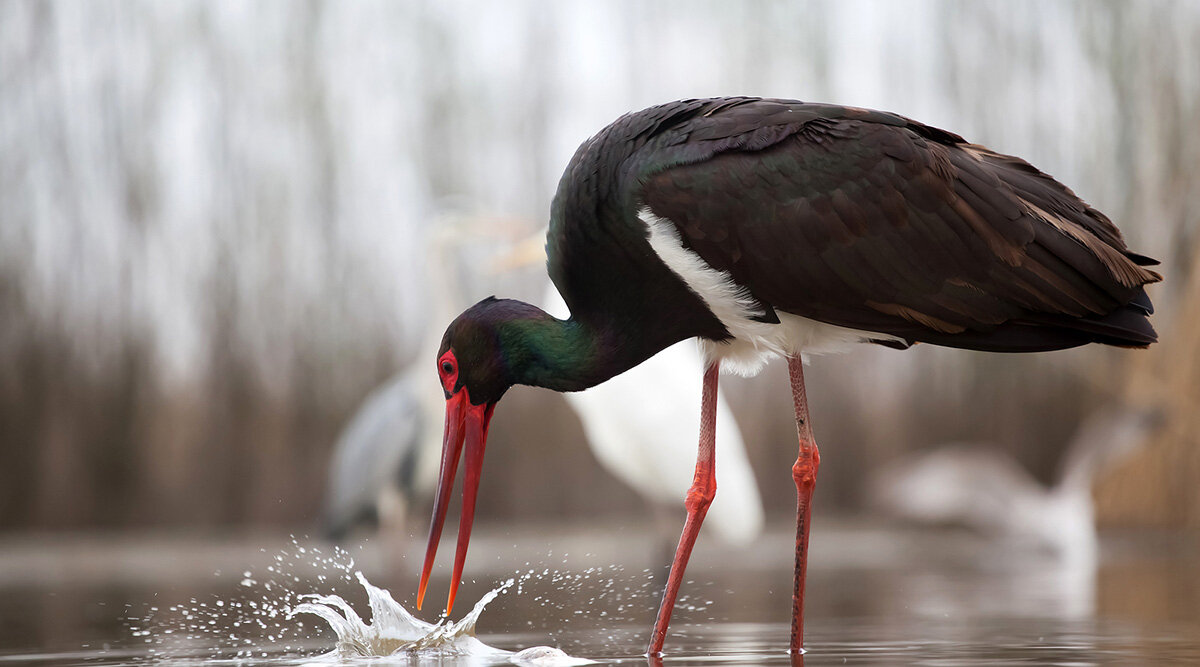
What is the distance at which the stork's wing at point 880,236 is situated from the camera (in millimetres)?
3527

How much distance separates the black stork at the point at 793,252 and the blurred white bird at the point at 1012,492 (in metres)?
4.85

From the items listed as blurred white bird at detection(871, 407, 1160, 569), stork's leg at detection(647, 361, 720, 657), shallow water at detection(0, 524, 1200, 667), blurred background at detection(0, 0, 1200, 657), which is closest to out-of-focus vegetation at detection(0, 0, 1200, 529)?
blurred background at detection(0, 0, 1200, 657)

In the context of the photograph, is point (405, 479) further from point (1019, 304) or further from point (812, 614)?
point (1019, 304)

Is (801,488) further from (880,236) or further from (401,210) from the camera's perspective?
(401,210)

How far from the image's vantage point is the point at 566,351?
12.4ft

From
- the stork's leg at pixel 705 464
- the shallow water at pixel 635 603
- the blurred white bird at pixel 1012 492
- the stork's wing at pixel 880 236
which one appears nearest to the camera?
the stork's wing at pixel 880 236

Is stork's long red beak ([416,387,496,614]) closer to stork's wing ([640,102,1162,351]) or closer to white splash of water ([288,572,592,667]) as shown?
white splash of water ([288,572,592,667])

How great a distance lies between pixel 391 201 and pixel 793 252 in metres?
6.47

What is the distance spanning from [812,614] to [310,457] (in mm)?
5049

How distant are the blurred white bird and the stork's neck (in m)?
5.20

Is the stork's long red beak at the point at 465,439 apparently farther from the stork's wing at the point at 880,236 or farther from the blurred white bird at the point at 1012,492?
the blurred white bird at the point at 1012,492

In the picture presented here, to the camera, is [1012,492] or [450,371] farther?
[1012,492]

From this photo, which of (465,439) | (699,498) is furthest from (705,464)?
(465,439)

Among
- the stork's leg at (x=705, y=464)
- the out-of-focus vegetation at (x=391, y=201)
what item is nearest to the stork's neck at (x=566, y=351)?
the stork's leg at (x=705, y=464)
